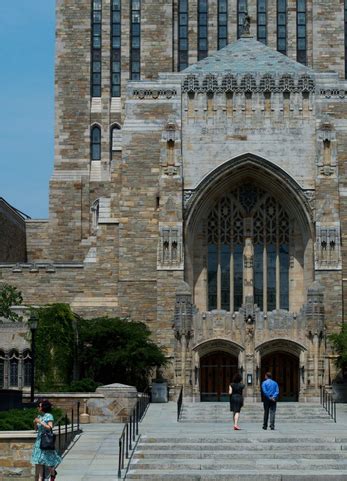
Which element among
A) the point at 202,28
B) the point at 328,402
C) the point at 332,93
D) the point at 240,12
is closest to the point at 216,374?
the point at 328,402

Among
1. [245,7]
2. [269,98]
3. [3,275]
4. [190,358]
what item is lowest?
[190,358]

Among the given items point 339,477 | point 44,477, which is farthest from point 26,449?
point 339,477

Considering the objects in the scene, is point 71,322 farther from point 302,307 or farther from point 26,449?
point 26,449

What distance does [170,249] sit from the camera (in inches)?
1929

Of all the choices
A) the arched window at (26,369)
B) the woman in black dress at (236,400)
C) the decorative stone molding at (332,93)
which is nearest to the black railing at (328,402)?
the woman in black dress at (236,400)

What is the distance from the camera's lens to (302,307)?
47781mm

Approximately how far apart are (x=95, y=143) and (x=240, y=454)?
36.5 metres

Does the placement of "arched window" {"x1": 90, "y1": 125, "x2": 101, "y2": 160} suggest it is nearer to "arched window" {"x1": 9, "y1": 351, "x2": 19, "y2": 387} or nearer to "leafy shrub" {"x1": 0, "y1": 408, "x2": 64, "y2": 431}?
"arched window" {"x1": 9, "y1": 351, "x2": 19, "y2": 387}

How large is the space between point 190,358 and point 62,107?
19.8 m

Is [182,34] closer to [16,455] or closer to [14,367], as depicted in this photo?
[14,367]

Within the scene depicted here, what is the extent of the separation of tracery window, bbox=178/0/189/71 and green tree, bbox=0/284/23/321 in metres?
18.0

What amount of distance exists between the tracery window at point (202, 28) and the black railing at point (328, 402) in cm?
2303

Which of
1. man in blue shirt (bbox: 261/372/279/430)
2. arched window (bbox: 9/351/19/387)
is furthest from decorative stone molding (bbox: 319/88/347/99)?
man in blue shirt (bbox: 261/372/279/430)

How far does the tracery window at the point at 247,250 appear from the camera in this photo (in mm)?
50656
